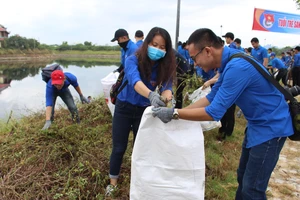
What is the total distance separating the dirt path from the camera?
2400mm

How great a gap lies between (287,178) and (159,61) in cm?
200

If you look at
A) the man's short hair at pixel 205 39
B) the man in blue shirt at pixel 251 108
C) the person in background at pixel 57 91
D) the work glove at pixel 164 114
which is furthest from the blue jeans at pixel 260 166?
the person in background at pixel 57 91

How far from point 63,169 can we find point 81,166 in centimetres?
22

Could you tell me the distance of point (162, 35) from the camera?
1864 mm

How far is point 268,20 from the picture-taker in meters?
9.91

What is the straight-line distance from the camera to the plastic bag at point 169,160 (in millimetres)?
1479

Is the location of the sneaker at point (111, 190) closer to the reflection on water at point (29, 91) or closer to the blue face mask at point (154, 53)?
the blue face mask at point (154, 53)

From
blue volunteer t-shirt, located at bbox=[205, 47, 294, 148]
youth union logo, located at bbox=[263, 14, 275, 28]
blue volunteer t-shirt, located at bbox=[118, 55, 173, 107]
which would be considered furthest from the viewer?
youth union logo, located at bbox=[263, 14, 275, 28]

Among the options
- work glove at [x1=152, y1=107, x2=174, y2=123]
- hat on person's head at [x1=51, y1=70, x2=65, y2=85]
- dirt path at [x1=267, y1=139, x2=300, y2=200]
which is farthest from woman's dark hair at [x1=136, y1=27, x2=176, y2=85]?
hat on person's head at [x1=51, y1=70, x2=65, y2=85]

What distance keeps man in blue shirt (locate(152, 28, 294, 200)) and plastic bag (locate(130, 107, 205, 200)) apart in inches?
4.7

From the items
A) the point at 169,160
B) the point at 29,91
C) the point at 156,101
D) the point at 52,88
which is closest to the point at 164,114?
the point at 156,101

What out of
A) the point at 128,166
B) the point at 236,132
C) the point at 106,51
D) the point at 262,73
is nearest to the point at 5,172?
the point at 128,166

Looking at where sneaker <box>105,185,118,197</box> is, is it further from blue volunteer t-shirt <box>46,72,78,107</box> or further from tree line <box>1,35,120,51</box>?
tree line <box>1,35,120,51</box>

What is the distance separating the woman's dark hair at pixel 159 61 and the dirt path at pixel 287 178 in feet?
5.11
